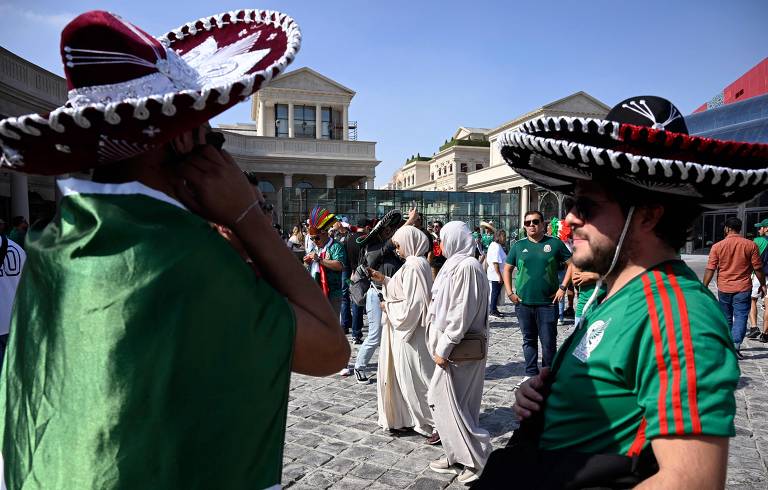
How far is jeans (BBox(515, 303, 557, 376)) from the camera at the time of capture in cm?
638

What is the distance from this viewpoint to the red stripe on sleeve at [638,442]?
1.42 meters

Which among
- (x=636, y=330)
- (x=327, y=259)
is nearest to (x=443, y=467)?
Answer: (x=636, y=330)

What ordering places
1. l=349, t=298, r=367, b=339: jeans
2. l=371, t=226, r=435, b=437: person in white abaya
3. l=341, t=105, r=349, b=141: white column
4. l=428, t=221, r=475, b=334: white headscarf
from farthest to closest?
1. l=341, t=105, r=349, b=141: white column
2. l=349, t=298, r=367, b=339: jeans
3. l=371, t=226, r=435, b=437: person in white abaya
4. l=428, t=221, r=475, b=334: white headscarf

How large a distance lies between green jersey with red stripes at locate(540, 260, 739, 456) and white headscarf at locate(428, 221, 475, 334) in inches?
104

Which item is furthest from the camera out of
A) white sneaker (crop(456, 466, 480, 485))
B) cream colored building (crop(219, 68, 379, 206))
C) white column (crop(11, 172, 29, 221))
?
cream colored building (crop(219, 68, 379, 206))

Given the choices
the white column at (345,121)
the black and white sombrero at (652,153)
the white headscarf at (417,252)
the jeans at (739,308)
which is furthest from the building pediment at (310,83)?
the black and white sombrero at (652,153)

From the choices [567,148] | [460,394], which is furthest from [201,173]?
[460,394]

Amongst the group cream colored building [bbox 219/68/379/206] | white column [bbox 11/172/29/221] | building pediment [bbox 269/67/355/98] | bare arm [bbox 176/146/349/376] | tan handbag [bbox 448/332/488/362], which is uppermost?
building pediment [bbox 269/67/355/98]

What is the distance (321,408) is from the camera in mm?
5805

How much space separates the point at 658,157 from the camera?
152 centimetres

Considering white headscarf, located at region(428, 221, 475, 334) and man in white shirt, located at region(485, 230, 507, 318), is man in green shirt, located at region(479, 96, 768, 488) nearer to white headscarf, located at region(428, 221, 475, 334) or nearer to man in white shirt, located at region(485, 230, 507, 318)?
white headscarf, located at region(428, 221, 475, 334)

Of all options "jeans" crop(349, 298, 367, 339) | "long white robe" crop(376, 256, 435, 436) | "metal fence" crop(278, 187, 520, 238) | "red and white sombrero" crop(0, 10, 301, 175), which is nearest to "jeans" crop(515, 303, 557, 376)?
"long white robe" crop(376, 256, 435, 436)

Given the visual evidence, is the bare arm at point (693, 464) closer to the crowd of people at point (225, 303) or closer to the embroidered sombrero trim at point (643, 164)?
the crowd of people at point (225, 303)

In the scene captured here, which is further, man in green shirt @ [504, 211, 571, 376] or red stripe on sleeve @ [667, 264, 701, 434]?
man in green shirt @ [504, 211, 571, 376]
